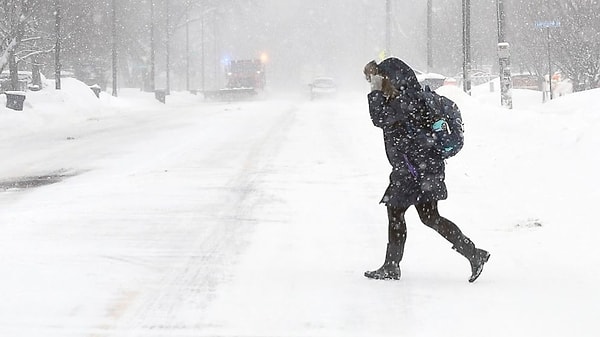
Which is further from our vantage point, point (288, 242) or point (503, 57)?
point (503, 57)

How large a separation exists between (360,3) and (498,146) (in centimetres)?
10671

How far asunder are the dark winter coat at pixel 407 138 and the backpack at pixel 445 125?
48 mm

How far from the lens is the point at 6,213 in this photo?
29.9 ft

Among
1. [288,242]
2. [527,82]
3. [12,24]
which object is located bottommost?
[288,242]

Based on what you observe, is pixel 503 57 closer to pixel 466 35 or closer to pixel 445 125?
pixel 466 35

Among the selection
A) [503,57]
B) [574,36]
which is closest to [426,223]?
[503,57]

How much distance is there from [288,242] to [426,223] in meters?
1.97

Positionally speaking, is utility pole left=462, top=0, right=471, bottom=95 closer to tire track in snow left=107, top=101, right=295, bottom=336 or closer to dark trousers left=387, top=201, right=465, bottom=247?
tire track in snow left=107, top=101, right=295, bottom=336

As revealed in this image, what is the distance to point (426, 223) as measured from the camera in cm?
606

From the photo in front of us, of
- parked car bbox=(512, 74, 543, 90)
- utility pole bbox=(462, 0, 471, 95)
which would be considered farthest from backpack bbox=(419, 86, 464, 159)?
parked car bbox=(512, 74, 543, 90)

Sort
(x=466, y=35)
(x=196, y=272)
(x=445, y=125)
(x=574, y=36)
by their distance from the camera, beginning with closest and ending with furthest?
(x=445, y=125) < (x=196, y=272) < (x=466, y=35) < (x=574, y=36)

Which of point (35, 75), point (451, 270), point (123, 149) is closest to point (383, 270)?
point (451, 270)

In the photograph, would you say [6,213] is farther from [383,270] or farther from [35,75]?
[35,75]

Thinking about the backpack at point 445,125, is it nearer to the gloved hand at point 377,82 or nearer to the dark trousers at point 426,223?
the gloved hand at point 377,82
